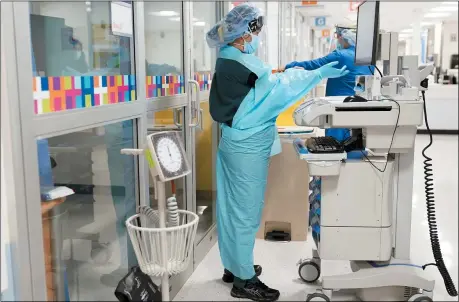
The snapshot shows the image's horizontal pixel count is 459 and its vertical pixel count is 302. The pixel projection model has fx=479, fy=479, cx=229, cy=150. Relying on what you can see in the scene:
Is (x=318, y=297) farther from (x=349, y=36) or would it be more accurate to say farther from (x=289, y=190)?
(x=349, y=36)

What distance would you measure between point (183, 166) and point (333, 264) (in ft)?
5.77

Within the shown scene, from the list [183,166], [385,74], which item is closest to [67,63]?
[183,166]

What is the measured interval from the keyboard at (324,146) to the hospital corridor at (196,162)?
11 mm

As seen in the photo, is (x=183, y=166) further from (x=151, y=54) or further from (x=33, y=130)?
(x=151, y=54)

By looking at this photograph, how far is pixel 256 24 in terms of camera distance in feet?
8.82

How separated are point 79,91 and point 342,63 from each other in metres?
2.28

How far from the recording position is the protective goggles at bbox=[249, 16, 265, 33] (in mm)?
2666

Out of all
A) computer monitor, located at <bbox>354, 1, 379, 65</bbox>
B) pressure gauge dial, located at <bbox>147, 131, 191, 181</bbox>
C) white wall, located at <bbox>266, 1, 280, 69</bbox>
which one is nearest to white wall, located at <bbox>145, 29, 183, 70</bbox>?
pressure gauge dial, located at <bbox>147, 131, 191, 181</bbox>

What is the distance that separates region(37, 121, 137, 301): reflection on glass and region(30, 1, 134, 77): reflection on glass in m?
0.26

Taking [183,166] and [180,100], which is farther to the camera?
[180,100]

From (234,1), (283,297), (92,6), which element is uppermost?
(234,1)

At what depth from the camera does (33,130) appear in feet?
4.93

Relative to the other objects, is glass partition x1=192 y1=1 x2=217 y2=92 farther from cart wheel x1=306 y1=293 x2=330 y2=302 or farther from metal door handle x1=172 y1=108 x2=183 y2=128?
cart wheel x1=306 y1=293 x2=330 y2=302

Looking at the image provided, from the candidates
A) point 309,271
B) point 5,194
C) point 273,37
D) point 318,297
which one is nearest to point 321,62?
point 309,271
